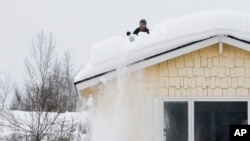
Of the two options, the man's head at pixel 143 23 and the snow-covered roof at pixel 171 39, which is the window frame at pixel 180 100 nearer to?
the snow-covered roof at pixel 171 39

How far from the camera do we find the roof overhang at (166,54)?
31.1 ft

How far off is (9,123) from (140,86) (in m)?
31.4

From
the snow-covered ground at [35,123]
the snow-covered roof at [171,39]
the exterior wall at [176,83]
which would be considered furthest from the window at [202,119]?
the snow-covered ground at [35,123]

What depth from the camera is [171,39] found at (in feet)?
31.3

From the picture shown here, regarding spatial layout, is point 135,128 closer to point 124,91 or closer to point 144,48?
point 124,91

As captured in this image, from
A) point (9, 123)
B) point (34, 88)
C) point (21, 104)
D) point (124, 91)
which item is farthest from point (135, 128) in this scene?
point (21, 104)

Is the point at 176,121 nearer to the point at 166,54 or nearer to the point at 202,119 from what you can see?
the point at 202,119

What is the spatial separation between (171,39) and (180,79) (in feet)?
2.22

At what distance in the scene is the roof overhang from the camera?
31.1 feet

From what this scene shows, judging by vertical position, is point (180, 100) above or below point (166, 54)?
below

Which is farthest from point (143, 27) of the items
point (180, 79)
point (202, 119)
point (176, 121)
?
point (202, 119)

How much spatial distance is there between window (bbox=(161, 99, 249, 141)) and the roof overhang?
76cm

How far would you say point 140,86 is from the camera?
9789 mm

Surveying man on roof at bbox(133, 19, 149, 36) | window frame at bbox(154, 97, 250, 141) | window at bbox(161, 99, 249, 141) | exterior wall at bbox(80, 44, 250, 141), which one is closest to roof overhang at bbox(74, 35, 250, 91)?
exterior wall at bbox(80, 44, 250, 141)
